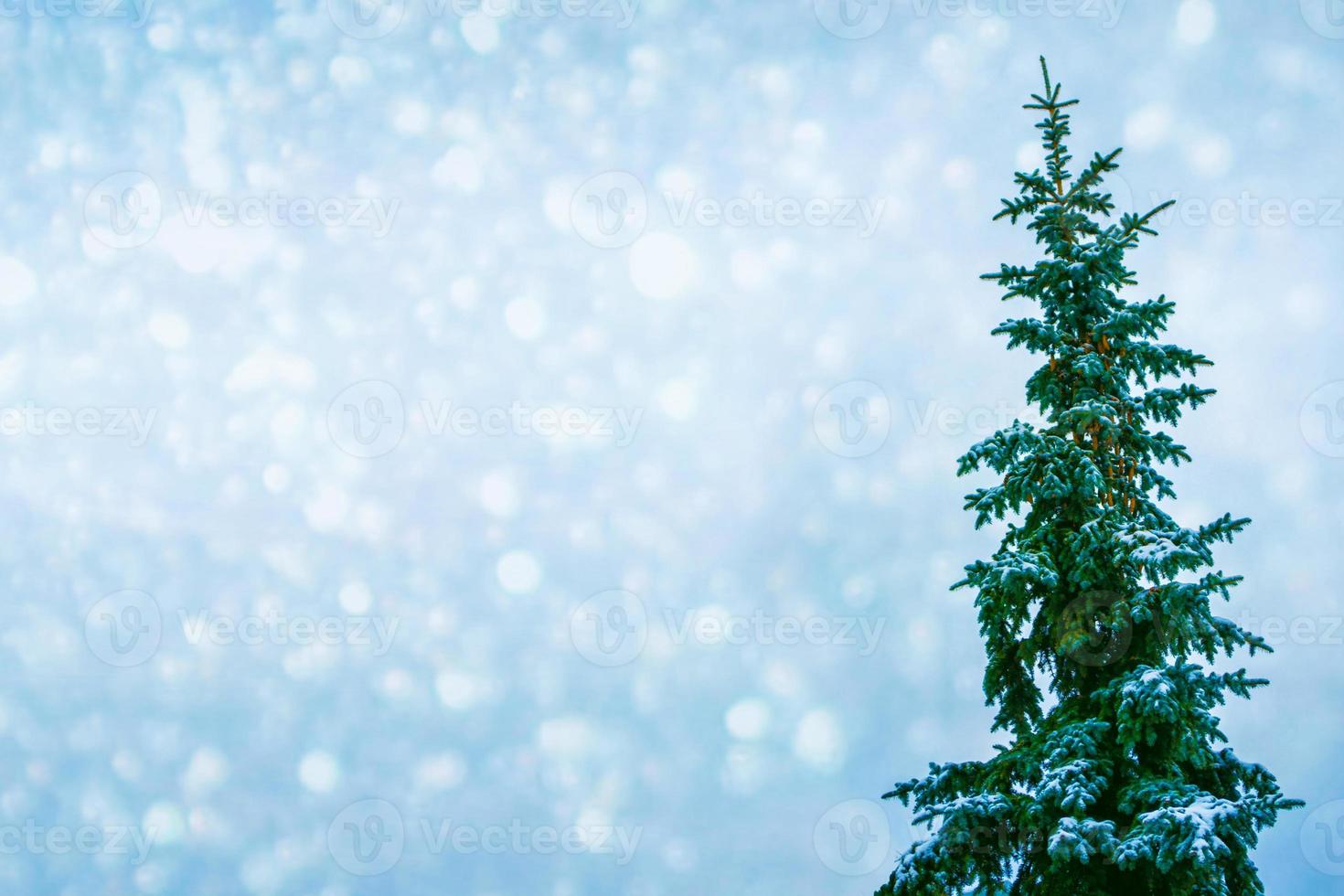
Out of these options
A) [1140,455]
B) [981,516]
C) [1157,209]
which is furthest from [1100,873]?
[1157,209]

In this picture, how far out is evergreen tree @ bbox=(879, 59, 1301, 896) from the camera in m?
9.64

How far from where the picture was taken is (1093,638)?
11336 millimetres

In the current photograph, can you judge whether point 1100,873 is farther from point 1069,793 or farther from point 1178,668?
point 1178,668

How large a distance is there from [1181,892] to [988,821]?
1879 mm

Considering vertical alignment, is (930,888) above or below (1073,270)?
below

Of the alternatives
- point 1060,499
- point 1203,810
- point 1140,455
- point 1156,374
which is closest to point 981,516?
point 1060,499

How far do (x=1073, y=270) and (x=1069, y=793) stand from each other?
663 centimetres

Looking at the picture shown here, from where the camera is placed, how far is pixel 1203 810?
905 cm

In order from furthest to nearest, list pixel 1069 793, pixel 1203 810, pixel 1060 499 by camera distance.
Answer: pixel 1060 499 < pixel 1069 793 < pixel 1203 810

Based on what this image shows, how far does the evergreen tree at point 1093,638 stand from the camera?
31.6 ft

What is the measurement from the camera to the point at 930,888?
33.9 feet

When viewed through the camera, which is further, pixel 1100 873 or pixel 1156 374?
pixel 1156 374

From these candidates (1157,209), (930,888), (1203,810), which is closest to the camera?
(1203,810)

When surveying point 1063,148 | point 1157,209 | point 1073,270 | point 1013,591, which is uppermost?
point 1063,148
